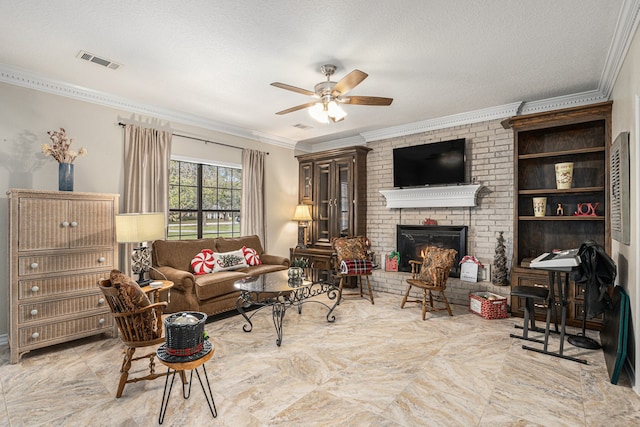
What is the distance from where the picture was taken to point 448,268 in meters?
4.27

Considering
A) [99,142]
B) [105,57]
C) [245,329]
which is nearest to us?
[105,57]

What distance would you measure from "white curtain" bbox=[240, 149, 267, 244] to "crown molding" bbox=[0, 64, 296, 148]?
401mm

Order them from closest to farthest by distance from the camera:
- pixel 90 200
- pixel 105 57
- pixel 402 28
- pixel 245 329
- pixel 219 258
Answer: pixel 402 28, pixel 105 57, pixel 90 200, pixel 245 329, pixel 219 258

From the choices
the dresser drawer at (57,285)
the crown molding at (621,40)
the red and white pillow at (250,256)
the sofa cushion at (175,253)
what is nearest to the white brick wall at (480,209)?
the crown molding at (621,40)

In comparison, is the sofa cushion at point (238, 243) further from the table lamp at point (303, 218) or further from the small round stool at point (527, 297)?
the small round stool at point (527, 297)

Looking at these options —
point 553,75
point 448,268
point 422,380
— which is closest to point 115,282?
point 422,380


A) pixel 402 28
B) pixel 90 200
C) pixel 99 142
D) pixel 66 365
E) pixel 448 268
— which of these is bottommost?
pixel 66 365

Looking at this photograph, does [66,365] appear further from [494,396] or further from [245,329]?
[494,396]

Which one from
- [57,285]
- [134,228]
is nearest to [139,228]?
[134,228]

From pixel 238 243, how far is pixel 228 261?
1.73ft

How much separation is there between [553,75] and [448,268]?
2.41 metres

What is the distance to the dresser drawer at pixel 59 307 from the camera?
303 centimetres

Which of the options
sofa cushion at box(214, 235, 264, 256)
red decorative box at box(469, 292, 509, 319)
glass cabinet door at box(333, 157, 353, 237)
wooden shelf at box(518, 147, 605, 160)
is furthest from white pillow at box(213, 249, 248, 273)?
wooden shelf at box(518, 147, 605, 160)

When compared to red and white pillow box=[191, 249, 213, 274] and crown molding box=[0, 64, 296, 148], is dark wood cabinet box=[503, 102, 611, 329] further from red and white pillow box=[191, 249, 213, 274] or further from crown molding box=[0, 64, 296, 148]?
crown molding box=[0, 64, 296, 148]
